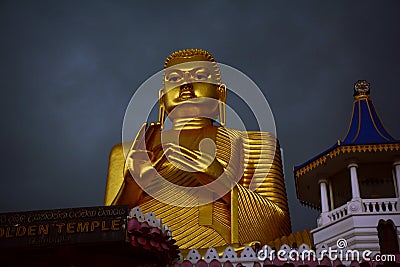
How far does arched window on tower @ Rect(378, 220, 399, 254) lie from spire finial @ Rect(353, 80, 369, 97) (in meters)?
2.48

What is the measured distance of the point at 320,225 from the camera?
984cm

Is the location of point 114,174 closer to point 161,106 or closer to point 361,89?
point 161,106

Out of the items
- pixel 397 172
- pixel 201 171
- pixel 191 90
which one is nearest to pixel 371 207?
pixel 397 172

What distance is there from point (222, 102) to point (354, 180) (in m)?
4.67

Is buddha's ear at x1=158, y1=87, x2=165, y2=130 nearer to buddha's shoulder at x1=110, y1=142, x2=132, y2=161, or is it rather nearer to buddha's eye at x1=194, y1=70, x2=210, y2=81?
buddha's eye at x1=194, y1=70, x2=210, y2=81

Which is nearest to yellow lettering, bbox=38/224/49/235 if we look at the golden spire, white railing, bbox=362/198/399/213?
white railing, bbox=362/198/399/213

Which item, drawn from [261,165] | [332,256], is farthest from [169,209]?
[332,256]

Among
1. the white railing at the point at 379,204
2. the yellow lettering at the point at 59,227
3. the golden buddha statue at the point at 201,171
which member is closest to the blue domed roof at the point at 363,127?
the white railing at the point at 379,204

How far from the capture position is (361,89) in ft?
35.7

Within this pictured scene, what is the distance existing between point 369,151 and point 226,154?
3.28 m

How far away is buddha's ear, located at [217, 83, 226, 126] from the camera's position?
13.5 m

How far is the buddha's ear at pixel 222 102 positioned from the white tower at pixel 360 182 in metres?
2.85

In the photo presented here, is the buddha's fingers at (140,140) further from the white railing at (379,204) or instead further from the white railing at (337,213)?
the white railing at (379,204)

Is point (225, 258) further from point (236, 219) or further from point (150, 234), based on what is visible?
point (236, 219)
